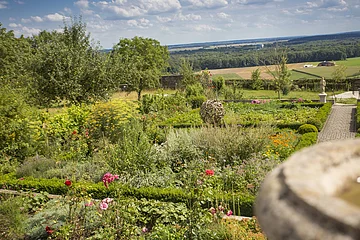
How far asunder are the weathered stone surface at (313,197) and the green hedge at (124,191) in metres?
3.84

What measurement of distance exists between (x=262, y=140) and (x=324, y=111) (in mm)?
7155

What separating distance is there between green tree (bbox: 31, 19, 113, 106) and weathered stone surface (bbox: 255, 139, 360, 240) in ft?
47.9

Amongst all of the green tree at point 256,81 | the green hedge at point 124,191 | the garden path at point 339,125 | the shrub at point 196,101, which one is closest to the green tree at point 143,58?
the shrub at point 196,101

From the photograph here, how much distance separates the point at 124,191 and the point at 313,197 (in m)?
5.75

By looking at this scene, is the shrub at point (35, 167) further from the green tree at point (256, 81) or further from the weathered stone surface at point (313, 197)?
the green tree at point (256, 81)

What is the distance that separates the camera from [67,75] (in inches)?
598

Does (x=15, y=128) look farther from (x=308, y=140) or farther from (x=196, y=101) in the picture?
(x=196, y=101)

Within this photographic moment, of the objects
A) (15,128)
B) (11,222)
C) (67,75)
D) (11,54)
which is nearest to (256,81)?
(67,75)

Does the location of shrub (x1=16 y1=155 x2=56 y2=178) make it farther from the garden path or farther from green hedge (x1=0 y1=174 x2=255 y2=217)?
the garden path

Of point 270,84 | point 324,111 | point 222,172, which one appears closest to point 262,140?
point 222,172

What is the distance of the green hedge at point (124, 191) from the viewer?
5.57 m

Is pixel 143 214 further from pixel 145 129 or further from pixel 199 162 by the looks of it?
pixel 145 129

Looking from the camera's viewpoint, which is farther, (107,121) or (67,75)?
(67,75)

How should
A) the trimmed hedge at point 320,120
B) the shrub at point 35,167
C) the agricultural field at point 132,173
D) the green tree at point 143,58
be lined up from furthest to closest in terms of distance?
the green tree at point 143,58 < the trimmed hedge at point 320,120 < the shrub at point 35,167 < the agricultural field at point 132,173
